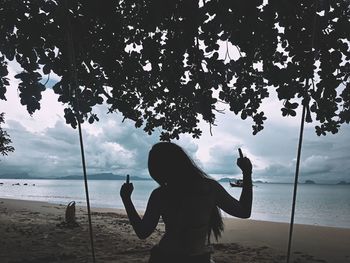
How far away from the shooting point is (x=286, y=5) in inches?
125

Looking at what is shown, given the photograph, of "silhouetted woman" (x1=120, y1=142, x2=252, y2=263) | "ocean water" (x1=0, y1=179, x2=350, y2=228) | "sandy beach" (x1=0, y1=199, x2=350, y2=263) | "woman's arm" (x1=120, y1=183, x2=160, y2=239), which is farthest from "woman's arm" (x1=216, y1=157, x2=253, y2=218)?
"ocean water" (x1=0, y1=179, x2=350, y2=228)

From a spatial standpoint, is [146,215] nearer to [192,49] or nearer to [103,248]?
[192,49]

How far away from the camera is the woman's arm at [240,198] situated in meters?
2.18

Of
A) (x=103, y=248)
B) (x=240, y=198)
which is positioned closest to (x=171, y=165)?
(x=240, y=198)

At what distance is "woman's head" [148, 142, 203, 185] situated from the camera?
217cm

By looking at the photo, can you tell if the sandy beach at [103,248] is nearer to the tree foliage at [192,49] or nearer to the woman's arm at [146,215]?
the tree foliage at [192,49]

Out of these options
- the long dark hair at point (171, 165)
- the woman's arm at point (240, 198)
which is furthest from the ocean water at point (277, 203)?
the long dark hair at point (171, 165)

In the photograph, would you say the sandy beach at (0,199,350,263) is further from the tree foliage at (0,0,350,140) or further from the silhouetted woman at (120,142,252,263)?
the silhouetted woman at (120,142,252,263)

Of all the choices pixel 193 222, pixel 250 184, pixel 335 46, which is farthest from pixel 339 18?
pixel 193 222

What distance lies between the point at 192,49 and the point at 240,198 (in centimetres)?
201

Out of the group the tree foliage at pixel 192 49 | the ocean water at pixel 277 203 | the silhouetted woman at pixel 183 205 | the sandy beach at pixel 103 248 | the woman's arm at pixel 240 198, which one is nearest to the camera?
the silhouetted woman at pixel 183 205

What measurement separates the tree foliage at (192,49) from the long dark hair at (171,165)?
829mm

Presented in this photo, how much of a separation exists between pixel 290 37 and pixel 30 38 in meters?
2.53

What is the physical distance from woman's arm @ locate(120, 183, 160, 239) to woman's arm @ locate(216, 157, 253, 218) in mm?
391
